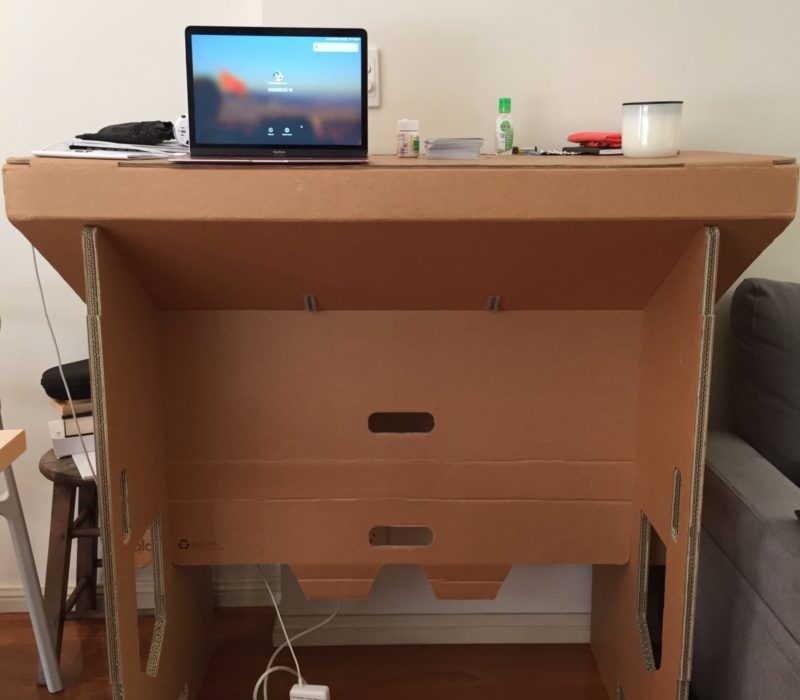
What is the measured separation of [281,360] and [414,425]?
344 mm

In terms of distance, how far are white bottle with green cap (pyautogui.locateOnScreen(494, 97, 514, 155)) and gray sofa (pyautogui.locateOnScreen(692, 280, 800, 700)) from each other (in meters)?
0.51

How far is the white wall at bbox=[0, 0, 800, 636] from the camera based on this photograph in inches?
59.7

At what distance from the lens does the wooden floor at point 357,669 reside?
5.28 ft

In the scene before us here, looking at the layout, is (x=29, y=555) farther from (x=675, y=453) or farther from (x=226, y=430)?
(x=675, y=453)

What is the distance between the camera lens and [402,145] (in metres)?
1.38

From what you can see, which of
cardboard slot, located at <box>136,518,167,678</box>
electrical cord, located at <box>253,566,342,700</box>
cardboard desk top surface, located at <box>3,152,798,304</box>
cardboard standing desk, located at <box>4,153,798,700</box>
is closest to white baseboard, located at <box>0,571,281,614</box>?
electrical cord, located at <box>253,566,342,700</box>

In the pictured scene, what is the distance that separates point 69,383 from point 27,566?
1.15 ft

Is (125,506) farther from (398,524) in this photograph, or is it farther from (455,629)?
(455,629)

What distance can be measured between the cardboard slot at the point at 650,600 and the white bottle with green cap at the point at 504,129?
2.30ft

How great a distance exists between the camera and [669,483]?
4.10 feet

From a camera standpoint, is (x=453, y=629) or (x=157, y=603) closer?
(x=157, y=603)

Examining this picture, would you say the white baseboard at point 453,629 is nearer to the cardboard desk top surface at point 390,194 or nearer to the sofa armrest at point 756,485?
the sofa armrest at point 756,485

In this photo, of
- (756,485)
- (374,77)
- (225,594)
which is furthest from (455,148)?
(225,594)

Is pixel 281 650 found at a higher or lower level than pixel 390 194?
lower
